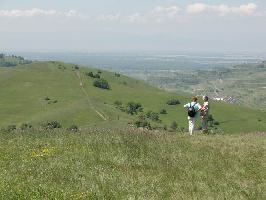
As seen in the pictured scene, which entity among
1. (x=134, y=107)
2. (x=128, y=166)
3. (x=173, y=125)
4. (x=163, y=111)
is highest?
(x=128, y=166)

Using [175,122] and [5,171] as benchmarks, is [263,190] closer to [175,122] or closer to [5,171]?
[5,171]

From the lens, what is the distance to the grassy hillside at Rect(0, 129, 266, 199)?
13055 millimetres

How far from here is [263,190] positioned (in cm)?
1409

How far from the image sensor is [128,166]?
1669 centimetres

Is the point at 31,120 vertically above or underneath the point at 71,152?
underneath

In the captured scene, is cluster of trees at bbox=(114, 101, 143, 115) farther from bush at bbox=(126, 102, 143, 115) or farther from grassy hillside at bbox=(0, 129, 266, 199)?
grassy hillside at bbox=(0, 129, 266, 199)

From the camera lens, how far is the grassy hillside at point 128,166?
13.1 meters

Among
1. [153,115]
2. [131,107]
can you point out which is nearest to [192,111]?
[153,115]

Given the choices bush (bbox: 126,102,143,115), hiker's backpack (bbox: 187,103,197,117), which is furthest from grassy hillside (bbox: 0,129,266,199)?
bush (bbox: 126,102,143,115)

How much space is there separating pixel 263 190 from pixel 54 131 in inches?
490

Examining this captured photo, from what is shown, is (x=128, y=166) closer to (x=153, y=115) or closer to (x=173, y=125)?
(x=173, y=125)

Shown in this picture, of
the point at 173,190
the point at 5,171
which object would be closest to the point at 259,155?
the point at 173,190

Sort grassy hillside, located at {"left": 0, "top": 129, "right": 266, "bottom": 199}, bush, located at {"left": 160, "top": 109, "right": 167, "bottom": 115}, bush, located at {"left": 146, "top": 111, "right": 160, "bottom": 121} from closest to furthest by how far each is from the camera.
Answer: grassy hillside, located at {"left": 0, "top": 129, "right": 266, "bottom": 199} → bush, located at {"left": 146, "top": 111, "right": 160, "bottom": 121} → bush, located at {"left": 160, "top": 109, "right": 167, "bottom": 115}

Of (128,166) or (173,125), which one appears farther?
(173,125)
